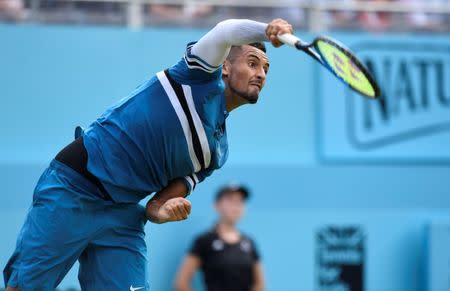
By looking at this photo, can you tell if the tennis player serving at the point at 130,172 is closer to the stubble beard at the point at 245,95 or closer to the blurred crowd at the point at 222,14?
the stubble beard at the point at 245,95

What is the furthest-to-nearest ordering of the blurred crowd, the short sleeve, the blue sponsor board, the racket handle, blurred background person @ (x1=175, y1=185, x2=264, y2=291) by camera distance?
the blue sponsor board, the blurred crowd, blurred background person @ (x1=175, y1=185, x2=264, y2=291), the short sleeve, the racket handle

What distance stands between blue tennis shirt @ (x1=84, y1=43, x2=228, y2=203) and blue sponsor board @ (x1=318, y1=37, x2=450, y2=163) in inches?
170

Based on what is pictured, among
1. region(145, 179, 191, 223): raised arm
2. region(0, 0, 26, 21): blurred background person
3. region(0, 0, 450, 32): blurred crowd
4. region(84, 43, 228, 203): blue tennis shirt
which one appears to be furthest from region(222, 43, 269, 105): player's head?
region(0, 0, 26, 21): blurred background person

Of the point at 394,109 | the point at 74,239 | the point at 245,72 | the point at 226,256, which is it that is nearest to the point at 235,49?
the point at 245,72

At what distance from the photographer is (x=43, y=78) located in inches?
343

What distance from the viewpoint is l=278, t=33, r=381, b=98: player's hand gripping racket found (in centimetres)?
436

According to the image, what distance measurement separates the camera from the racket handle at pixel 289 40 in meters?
4.31

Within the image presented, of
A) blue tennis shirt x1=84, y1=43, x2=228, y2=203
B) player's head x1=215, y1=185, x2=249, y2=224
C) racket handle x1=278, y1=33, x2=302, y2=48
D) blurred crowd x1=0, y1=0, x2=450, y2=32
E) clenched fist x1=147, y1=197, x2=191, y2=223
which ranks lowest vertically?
player's head x1=215, y1=185, x2=249, y2=224

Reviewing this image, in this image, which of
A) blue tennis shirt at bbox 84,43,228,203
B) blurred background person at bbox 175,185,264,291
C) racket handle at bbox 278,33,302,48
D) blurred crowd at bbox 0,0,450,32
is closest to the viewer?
racket handle at bbox 278,33,302,48

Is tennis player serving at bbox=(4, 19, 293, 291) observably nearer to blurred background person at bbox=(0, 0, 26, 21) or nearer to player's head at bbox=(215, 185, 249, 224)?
player's head at bbox=(215, 185, 249, 224)

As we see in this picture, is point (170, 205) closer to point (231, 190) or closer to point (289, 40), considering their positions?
point (289, 40)

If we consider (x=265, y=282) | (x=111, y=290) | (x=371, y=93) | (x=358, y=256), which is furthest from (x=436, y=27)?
(x=111, y=290)

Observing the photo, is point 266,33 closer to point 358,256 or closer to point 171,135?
point 171,135

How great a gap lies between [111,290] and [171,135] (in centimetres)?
87
